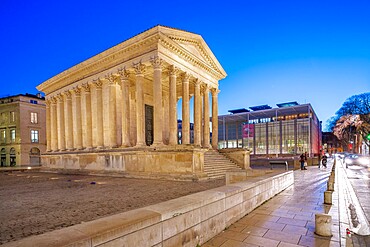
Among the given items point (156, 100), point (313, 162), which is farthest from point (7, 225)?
point (313, 162)

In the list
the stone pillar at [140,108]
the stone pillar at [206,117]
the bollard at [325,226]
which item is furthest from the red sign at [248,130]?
the bollard at [325,226]

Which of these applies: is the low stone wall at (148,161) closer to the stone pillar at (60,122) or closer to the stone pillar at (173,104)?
the stone pillar at (173,104)

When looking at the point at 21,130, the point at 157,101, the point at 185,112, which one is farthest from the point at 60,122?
the point at 21,130

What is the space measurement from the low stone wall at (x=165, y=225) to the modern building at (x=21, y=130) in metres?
48.8

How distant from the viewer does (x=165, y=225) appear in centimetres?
360

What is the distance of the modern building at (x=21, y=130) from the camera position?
1660 inches

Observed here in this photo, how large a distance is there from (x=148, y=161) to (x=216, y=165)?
19.4 ft

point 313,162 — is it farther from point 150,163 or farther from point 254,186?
point 254,186

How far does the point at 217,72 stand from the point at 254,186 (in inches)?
838

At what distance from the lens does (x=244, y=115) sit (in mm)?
75312

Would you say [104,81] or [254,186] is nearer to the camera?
[254,186]

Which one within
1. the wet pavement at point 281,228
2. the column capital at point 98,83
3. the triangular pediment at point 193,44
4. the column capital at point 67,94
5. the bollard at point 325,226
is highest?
the triangular pediment at point 193,44

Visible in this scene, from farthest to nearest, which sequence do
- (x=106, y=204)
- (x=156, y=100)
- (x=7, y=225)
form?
(x=156, y=100) < (x=106, y=204) < (x=7, y=225)

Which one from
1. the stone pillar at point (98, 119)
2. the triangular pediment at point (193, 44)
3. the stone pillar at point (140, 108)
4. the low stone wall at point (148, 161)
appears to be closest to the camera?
the low stone wall at point (148, 161)
